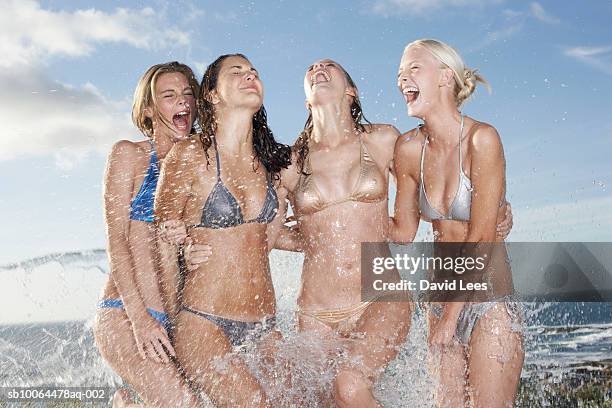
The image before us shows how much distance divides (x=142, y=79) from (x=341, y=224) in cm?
217

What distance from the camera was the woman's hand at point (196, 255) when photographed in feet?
15.3

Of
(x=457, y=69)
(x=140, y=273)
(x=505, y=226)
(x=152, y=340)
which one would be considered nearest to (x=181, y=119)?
(x=140, y=273)

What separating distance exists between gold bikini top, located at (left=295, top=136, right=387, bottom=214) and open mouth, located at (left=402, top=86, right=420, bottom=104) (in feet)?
1.81

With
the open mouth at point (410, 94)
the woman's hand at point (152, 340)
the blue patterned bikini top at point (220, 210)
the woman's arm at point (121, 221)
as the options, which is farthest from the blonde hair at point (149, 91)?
the open mouth at point (410, 94)

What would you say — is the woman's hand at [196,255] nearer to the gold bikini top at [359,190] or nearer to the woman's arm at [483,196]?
the gold bikini top at [359,190]

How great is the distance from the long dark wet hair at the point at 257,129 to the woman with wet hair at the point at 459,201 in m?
0.94

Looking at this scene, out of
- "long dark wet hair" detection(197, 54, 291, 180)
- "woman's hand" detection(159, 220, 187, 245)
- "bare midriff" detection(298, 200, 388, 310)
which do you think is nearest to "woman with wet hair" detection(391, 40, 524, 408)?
"bare midriff" detection(298, 200, 388, 310)

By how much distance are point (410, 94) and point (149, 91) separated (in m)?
2.22

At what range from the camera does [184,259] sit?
4887 mm

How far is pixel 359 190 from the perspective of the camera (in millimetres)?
5215

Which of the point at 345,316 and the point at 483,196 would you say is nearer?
the point at 483,196

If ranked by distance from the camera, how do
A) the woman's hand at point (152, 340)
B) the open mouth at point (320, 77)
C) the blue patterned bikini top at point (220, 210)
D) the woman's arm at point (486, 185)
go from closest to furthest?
the woman's arm at point (486, 185)
the blue patterned bikini top at point (220, 210)
the woman's hand at point (152, 340)
the open mouth at point (320, 77)

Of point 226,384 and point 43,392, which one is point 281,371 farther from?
point 43,392

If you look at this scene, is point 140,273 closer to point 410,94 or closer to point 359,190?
point 359,190
